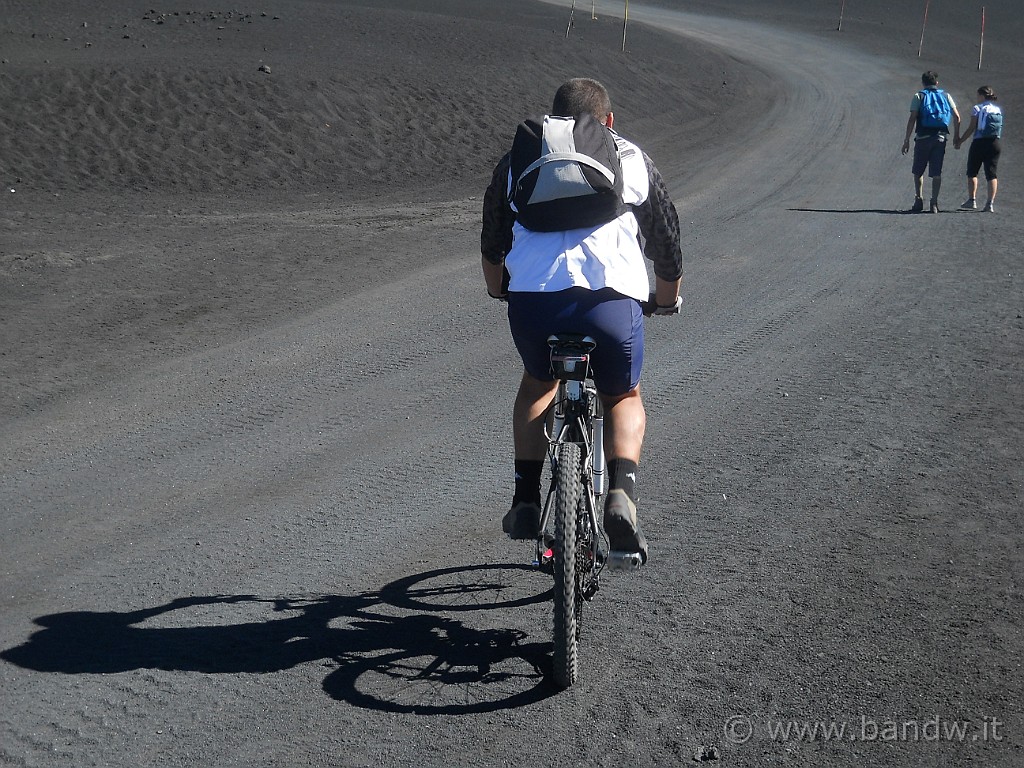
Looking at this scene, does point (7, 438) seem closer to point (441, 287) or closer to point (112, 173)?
point (441, 287)

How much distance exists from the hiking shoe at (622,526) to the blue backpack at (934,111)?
1231 centimetres

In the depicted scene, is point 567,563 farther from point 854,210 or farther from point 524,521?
point 854,210

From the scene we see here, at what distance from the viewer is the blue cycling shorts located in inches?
148

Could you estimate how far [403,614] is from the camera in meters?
4.37

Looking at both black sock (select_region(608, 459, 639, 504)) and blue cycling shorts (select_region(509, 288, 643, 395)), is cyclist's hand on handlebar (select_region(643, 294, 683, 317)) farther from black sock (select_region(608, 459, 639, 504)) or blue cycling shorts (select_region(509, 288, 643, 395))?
black sock (select_region(608, 459, 639, 504))

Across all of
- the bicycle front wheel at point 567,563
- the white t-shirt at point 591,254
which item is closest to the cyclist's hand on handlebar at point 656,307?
the white t-shirt at point 591,254

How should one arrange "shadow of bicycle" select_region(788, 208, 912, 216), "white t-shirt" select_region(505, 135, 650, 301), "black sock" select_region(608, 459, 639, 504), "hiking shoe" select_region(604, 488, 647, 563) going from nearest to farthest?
"white t-shirt" select_region(505, 135, 650, 301) < "hiking shoe" select_region(604, 488, 647, 563) < "black sock" select_region(608, 459, 639, 504) < "shadow of bicycle" select_region(788, 208, 912, 216)

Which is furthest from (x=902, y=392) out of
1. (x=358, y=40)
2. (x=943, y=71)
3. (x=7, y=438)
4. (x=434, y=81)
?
(x=943, y=71)

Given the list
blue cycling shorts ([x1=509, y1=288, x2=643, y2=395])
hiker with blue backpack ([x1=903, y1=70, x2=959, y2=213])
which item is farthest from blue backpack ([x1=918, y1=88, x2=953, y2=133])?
A: blue cycling shorts ([x1=509, y1=288, x2=643, y2=395])

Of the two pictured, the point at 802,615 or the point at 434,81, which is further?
the point at 434,81

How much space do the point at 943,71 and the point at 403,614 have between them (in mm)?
29110

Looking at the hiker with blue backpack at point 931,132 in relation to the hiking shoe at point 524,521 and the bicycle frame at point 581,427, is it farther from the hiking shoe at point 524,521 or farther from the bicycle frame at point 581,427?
the hiking shoe at point 524,521

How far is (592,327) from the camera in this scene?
12.3 feet

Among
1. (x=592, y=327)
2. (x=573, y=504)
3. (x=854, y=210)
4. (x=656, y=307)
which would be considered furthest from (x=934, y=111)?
(x=573, y=504)
